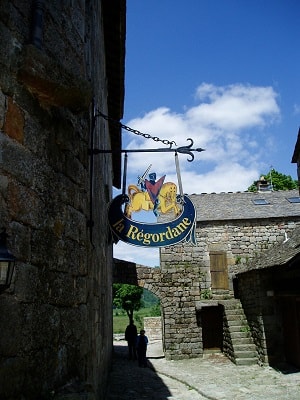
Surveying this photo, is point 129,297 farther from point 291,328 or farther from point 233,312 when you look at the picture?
point 291,328

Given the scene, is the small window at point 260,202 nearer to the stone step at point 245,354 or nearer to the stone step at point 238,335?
the stone step at point 238,335

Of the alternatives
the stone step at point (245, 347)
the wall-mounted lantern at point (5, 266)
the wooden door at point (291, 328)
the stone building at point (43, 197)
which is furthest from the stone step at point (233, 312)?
the wall-mounted lantern at point (5, 266)

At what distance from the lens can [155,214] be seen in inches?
193

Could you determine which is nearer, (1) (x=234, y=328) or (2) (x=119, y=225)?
(2) (x=119, y=225)

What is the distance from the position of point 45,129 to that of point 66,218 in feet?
2.20

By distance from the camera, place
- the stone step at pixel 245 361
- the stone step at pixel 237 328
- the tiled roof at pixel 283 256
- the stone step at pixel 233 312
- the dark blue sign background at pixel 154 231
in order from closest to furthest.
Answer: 1. the dark blue sign background at pixel 154 231
2. the tiled roof at pixel 283 256
3. the stone step at pixel 245 361
4. the stone step at pixel 237 328
5. the stone step at pixel 233 312

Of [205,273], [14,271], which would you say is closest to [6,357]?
[14,271]

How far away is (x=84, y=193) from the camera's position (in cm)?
321

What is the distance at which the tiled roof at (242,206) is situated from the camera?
16.8 m

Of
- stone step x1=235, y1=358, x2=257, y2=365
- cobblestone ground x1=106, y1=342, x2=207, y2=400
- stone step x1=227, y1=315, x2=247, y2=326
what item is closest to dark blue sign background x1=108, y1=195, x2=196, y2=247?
cobblestone ground x1=106, y1=342, x2=207, y2=400

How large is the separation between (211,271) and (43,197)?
1433cm

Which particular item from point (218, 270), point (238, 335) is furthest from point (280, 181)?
point (238, 335)

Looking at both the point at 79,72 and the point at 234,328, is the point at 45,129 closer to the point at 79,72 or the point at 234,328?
the point at 79,72

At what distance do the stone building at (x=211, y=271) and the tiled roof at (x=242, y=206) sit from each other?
0.15ft
